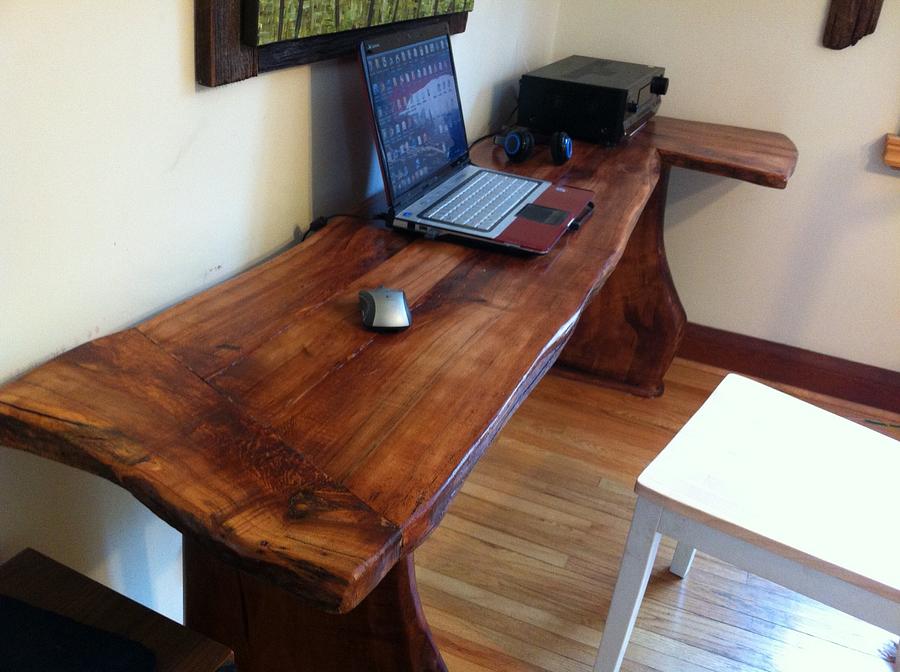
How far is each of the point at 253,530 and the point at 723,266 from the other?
215 cm

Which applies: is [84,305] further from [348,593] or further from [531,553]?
[531,553]

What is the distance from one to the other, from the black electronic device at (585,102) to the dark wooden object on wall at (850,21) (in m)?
0.49

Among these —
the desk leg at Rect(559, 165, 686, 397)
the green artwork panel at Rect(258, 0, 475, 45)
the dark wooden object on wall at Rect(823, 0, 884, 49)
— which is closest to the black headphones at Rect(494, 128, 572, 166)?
the green artwork panel at Rect(258, 0, 475, 45)

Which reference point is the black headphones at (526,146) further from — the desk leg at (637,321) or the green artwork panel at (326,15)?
the desk leg at (637,321)

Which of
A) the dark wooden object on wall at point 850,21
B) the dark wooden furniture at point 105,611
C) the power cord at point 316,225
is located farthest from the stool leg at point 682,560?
the dark wooden object on wall at point 850,21

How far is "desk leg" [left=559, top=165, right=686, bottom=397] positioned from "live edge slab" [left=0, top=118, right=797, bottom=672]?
31.4 inches

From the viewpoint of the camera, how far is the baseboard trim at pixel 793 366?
2520 mm

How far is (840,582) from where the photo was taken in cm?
114

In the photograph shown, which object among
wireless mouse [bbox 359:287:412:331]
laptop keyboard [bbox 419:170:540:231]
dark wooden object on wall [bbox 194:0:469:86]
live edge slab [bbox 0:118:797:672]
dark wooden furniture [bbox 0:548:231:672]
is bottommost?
dark wooden furniture [bbox 0:548:231:672]

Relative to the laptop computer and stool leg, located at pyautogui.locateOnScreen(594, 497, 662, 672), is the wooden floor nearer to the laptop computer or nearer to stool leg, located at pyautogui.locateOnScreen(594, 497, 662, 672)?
stool leg, located at pyautogui.locateOnScreen(594, 497, 662, 672)

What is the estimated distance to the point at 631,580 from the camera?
51.7 inches

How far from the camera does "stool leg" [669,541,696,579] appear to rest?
181 centimetres

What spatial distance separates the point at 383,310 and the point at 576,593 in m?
0.93

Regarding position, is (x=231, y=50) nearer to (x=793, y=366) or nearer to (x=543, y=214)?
(x=543, y=214)
